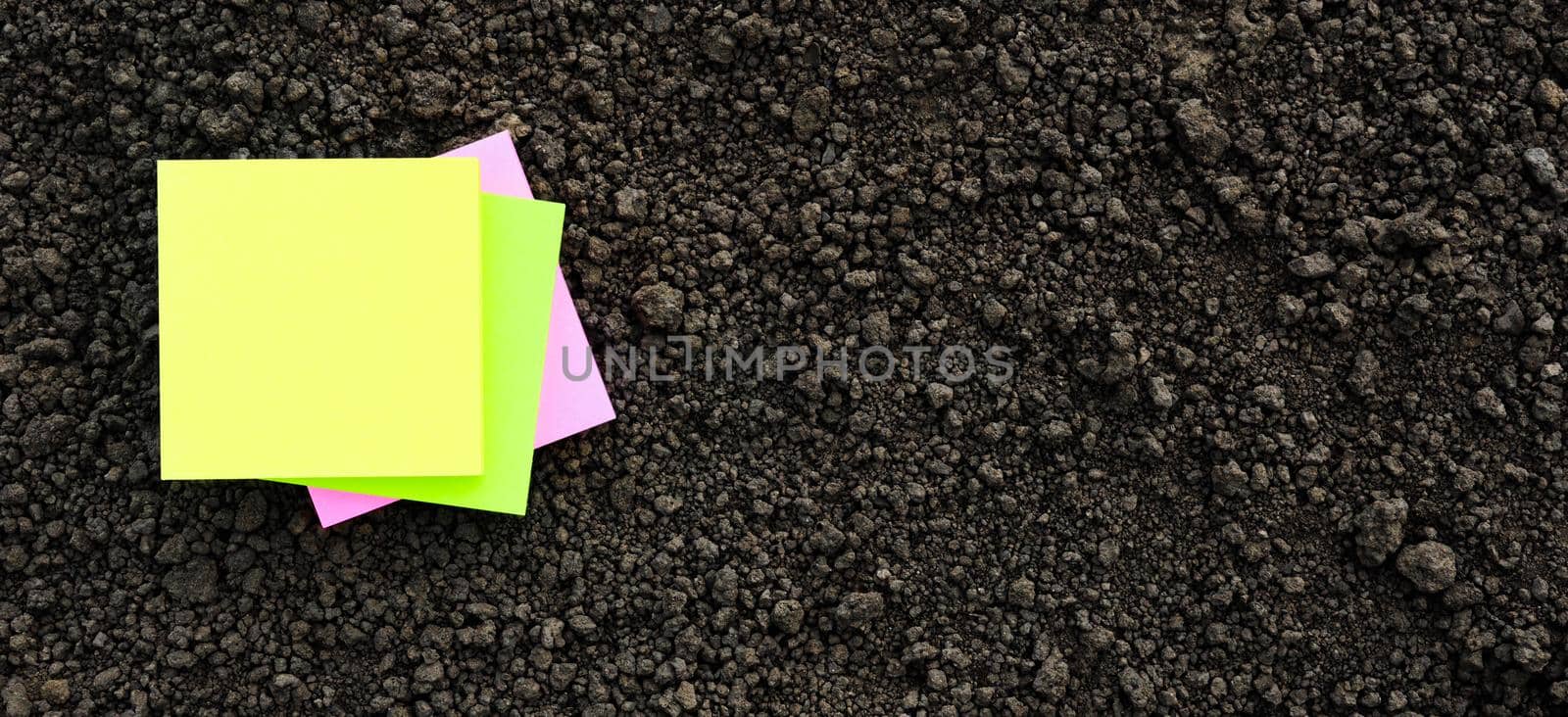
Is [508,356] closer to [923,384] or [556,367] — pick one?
[556,367]

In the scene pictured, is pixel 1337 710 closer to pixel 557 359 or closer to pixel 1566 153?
pixel 1566 153

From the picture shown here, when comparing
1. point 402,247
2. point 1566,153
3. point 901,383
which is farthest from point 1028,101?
point 402,247

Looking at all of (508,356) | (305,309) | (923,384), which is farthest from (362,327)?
(923,384)
